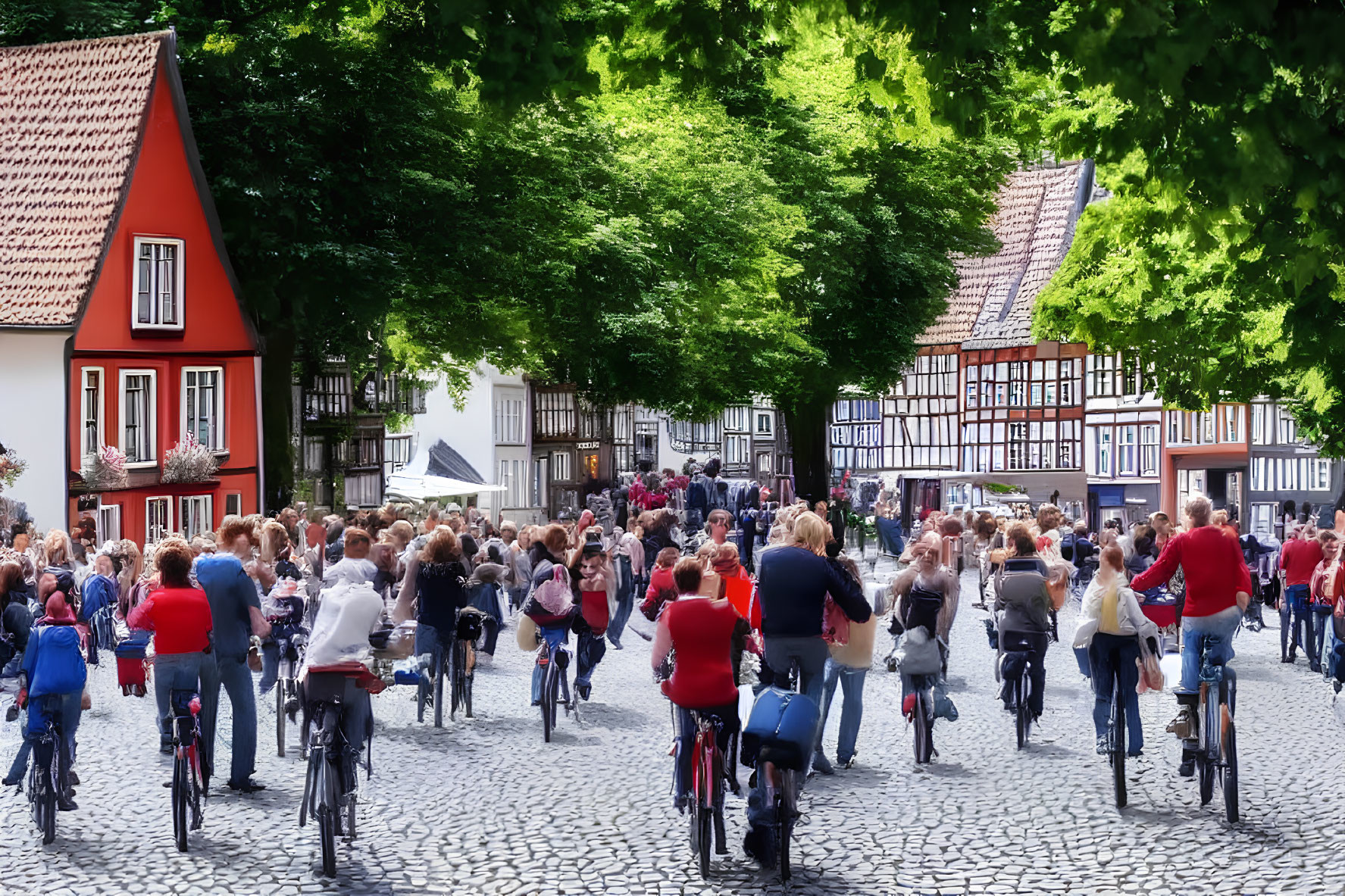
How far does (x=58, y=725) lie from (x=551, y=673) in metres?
4.97

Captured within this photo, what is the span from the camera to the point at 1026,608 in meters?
15.1

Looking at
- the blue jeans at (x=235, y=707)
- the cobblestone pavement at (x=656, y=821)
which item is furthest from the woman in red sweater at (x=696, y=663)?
the blue jeans at (x=235, y=707)

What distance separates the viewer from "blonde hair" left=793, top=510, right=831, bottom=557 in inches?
483

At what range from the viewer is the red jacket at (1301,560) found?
22.2 m

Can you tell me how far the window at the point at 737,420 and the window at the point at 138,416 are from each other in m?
50.6

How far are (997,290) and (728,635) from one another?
5635 centimetres

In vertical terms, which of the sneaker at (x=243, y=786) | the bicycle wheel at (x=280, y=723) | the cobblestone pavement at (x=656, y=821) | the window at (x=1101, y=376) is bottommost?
the cobblestone pavement at (x=656, y=821)

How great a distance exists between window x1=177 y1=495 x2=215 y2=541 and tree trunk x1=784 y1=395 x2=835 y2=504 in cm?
1799

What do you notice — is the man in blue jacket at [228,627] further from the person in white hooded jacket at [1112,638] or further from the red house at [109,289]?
the red house at [109,289]

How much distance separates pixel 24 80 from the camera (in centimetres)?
3575

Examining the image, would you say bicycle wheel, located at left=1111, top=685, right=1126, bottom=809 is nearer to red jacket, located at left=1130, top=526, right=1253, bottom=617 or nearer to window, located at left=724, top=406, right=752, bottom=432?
red jacket, located at left=1130, top=526, right=1253, bottom=617

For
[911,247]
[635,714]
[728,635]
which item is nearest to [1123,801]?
[728,635]

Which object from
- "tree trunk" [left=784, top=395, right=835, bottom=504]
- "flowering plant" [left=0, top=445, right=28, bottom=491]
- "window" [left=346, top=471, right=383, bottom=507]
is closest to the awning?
"window" [left=346, top=471, right=383, bottom=507]

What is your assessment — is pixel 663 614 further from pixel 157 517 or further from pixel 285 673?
pixel 157 517
